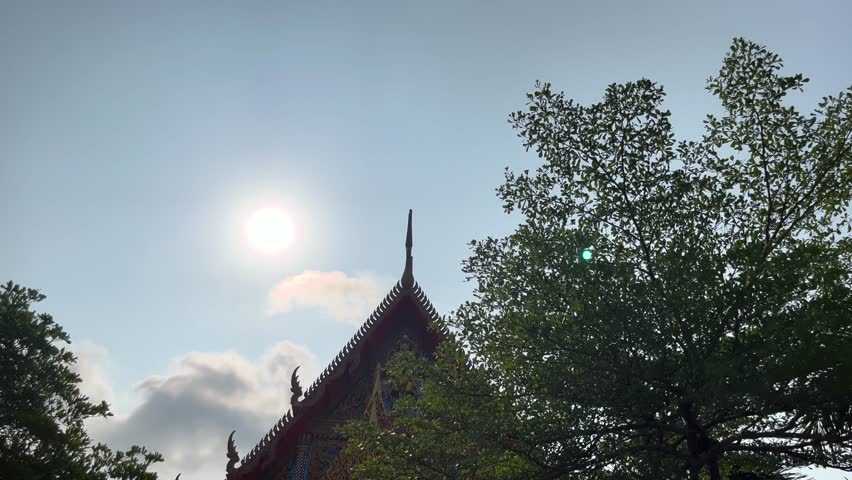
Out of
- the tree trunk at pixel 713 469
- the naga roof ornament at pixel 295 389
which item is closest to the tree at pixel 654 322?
the tree trunk at pixel 713 469

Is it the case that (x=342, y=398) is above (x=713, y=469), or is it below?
above

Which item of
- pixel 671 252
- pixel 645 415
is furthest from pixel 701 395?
pixel 671 252

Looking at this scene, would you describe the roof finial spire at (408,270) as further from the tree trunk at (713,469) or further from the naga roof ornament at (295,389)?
the tree trunk at (713,469)

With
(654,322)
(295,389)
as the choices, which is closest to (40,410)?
(295,389)

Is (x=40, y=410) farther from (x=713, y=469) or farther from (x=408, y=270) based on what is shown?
(x=713, y=469)

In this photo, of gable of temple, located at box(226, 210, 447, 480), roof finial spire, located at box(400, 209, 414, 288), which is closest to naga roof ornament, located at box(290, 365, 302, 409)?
gable of temple, located at box(226, 210, 447, 480)

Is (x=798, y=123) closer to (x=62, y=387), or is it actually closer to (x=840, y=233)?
(x=840, y=233)

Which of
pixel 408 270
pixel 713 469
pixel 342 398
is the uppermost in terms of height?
pixel 408 270

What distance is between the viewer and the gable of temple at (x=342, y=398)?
11969 millimetres

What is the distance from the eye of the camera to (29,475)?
1206cm

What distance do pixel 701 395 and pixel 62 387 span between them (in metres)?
13.0

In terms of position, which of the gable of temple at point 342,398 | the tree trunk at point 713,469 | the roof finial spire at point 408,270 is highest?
the roof finial spire at point 408,270

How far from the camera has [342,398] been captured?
13062mm

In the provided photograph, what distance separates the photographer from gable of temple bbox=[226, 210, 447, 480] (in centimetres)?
1197
